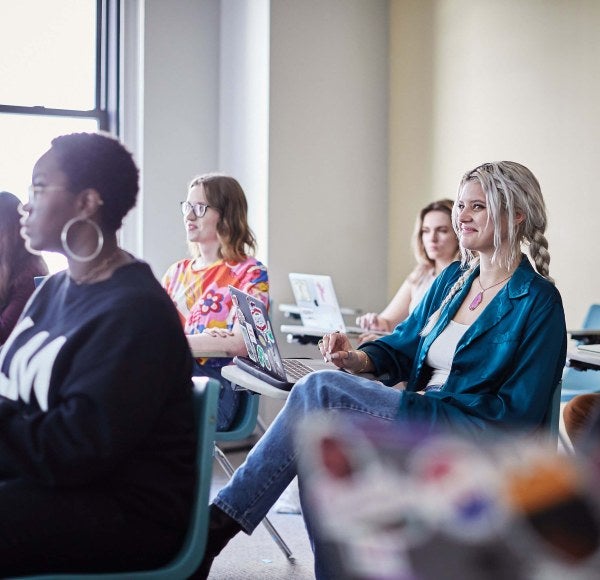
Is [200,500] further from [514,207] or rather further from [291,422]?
[514,207]

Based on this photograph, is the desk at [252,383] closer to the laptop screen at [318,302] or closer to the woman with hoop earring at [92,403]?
the woman with hoop earring at [92,403]

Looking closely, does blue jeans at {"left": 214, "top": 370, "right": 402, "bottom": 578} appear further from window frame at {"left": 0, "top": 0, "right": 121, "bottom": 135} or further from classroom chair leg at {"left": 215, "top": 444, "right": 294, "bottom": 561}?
window frame at {"left": 0, "top": 0, "right": 121, "bottom": 135}

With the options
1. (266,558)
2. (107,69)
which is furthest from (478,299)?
(107,69)

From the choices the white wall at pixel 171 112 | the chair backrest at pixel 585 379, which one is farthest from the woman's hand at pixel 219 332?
the white wall at pixel 171 112

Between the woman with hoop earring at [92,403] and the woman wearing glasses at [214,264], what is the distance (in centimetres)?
151

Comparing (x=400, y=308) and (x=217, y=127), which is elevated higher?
(x=217, y=127)

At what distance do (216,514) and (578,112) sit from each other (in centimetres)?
246

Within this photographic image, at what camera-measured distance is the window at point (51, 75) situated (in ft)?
14.8

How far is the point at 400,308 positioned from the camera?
3920 millimetres

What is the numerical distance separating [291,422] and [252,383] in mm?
187

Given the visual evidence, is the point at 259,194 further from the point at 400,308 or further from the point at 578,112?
the point at 578,112

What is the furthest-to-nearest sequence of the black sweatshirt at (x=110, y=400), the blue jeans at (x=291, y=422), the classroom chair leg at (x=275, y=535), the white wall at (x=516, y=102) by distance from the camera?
the white wall at (x=516, y=102)
the classroom chair leg at (x=275, y=535)
the blue jeans at (x=291, y=422)
the black sweatshirt at (x=110, y=400)

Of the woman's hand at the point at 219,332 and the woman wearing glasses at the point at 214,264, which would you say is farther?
the woman wearing glasses at the point at 214,264

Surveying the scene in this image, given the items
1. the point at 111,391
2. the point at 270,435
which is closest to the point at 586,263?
the point at 270,435
